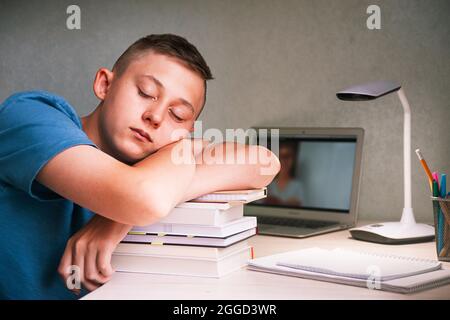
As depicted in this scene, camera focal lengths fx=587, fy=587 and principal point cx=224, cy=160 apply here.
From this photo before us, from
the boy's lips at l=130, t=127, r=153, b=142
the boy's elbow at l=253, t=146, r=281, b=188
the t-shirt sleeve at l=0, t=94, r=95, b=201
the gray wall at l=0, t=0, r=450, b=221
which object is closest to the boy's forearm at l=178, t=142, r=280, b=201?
the boy's elbow at l=253, t=146, r=281, b=188

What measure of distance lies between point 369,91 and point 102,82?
59 centimetres

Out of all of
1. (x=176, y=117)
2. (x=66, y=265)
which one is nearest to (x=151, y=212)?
(x=66, y=265)

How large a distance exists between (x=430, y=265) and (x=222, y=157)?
0.41 meters

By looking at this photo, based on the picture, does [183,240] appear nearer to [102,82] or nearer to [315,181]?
[102,82]

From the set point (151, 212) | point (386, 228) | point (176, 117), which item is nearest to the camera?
point (151, 212)

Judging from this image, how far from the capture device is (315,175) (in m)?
1.61

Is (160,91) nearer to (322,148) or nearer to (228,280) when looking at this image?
(228,280)

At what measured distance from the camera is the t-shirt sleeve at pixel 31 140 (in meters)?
0.89

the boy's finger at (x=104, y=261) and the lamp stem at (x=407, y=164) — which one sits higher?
the lamp stem at (x=407, y=164)

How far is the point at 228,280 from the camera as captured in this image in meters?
0.94

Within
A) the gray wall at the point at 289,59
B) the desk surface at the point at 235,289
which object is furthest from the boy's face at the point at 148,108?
the gray wall at the point at 289,59

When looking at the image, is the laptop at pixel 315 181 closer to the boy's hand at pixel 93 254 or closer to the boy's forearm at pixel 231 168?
the boy's forearm at pixel 231 168

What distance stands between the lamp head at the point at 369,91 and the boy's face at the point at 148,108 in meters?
0.38

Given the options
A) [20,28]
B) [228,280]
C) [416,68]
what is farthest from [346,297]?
[20,28]
